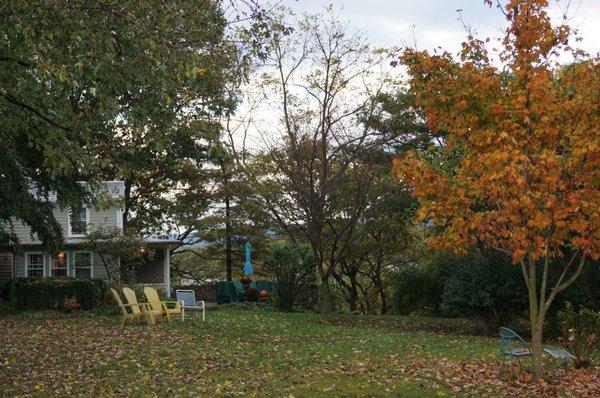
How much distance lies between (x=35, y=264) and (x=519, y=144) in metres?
25.7

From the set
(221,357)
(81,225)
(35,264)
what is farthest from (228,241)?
(221,357)

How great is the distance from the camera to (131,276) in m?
27.6

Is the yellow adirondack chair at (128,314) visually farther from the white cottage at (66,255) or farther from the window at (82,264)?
the window at (82,264)

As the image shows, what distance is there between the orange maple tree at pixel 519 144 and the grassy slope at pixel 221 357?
1989mm

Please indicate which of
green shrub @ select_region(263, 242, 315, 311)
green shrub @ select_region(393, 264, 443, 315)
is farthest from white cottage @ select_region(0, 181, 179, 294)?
green shrub @ select_region(393, 264, 443, 315)

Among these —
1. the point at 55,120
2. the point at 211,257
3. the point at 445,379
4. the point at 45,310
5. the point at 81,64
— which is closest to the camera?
the point at 81,64

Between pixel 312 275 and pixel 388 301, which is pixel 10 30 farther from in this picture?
pixel 388 301

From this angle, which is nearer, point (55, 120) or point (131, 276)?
point (55, 120)

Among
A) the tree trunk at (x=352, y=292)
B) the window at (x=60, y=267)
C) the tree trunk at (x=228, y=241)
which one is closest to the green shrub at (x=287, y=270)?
the tree trunk at (x=352, y=292)

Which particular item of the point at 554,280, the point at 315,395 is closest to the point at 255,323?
the point at 554,280

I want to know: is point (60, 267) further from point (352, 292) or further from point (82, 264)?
point (352, 292)

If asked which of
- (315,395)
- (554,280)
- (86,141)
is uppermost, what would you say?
(86,141)

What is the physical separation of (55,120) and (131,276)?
18.4m

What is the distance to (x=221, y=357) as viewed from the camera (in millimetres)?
11555
